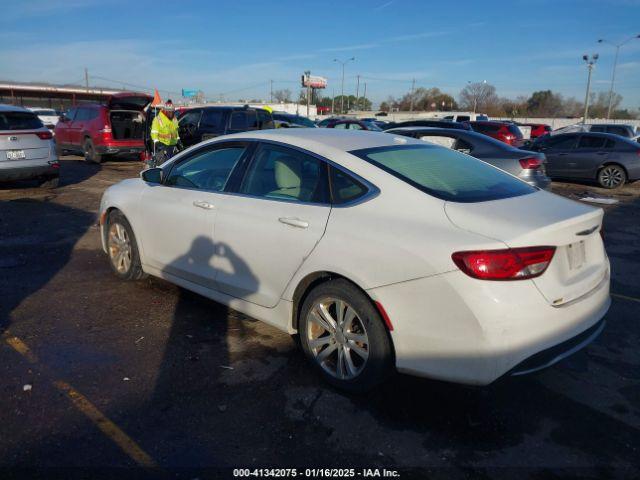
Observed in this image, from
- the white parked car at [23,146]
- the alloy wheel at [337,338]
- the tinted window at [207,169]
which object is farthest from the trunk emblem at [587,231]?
the white parked car at [23,146]

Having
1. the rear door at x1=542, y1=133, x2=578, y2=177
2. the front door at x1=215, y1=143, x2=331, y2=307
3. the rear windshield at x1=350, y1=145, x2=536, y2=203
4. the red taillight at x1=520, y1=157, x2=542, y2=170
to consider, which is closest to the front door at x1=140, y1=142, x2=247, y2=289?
the front door at x1=215, y1=143, x2=331, y2=307

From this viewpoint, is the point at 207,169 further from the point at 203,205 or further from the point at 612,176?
the point at 612,176

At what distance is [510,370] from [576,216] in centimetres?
104

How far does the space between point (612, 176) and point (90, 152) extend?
1517cm

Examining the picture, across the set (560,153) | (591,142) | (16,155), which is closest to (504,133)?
(560,153)

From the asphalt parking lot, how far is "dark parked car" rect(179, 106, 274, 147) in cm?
1014

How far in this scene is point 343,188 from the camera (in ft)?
11.1

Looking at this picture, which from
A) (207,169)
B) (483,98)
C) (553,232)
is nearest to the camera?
(553,232)

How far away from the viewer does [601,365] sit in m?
3.77

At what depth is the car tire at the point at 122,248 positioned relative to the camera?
5.13 m

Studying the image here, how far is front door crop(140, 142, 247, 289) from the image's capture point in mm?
4195

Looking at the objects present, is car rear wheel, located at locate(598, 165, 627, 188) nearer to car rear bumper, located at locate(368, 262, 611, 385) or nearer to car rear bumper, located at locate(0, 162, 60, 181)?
car rear bumper, located at locate(368, 262, 611, 385)

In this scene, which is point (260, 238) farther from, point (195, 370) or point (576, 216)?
point (576, 216)

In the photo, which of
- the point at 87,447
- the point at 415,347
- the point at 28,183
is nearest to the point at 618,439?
the point at 415,347
